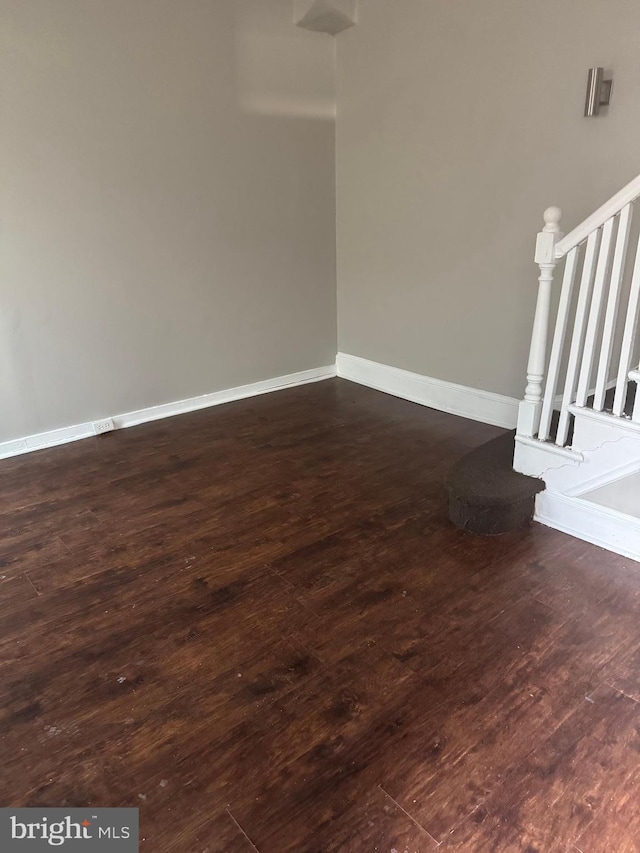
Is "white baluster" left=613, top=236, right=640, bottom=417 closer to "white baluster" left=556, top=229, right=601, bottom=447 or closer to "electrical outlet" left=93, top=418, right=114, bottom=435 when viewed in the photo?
"white baluster" left=556, top=229, right=601, bottom=447

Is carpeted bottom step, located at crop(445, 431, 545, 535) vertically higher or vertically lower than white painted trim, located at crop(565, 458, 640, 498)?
lower

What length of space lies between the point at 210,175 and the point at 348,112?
122cm

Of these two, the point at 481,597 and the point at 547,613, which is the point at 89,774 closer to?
the point at 481,597

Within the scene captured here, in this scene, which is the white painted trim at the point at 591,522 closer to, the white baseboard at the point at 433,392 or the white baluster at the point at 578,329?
the white baluster at the point at 578,329

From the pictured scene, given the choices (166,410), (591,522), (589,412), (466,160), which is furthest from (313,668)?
(466,160)

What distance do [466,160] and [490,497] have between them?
2.25m

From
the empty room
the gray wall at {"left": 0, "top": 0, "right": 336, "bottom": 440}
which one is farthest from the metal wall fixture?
the gray wall at {"left": 0, "top": 0, "right": 336, "bottom": 440}

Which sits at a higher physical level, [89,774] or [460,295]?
[460,295]

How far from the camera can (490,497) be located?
2.62 meters

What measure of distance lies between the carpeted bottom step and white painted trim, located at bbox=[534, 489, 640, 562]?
0.07 metres

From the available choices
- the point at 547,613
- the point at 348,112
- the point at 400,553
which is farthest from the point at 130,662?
the point at 348,112

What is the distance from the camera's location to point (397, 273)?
4355 mm

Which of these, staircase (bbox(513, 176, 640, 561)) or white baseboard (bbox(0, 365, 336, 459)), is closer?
staircase (bbox(513, 176, 640, 561))

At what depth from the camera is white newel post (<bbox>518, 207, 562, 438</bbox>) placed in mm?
2494
